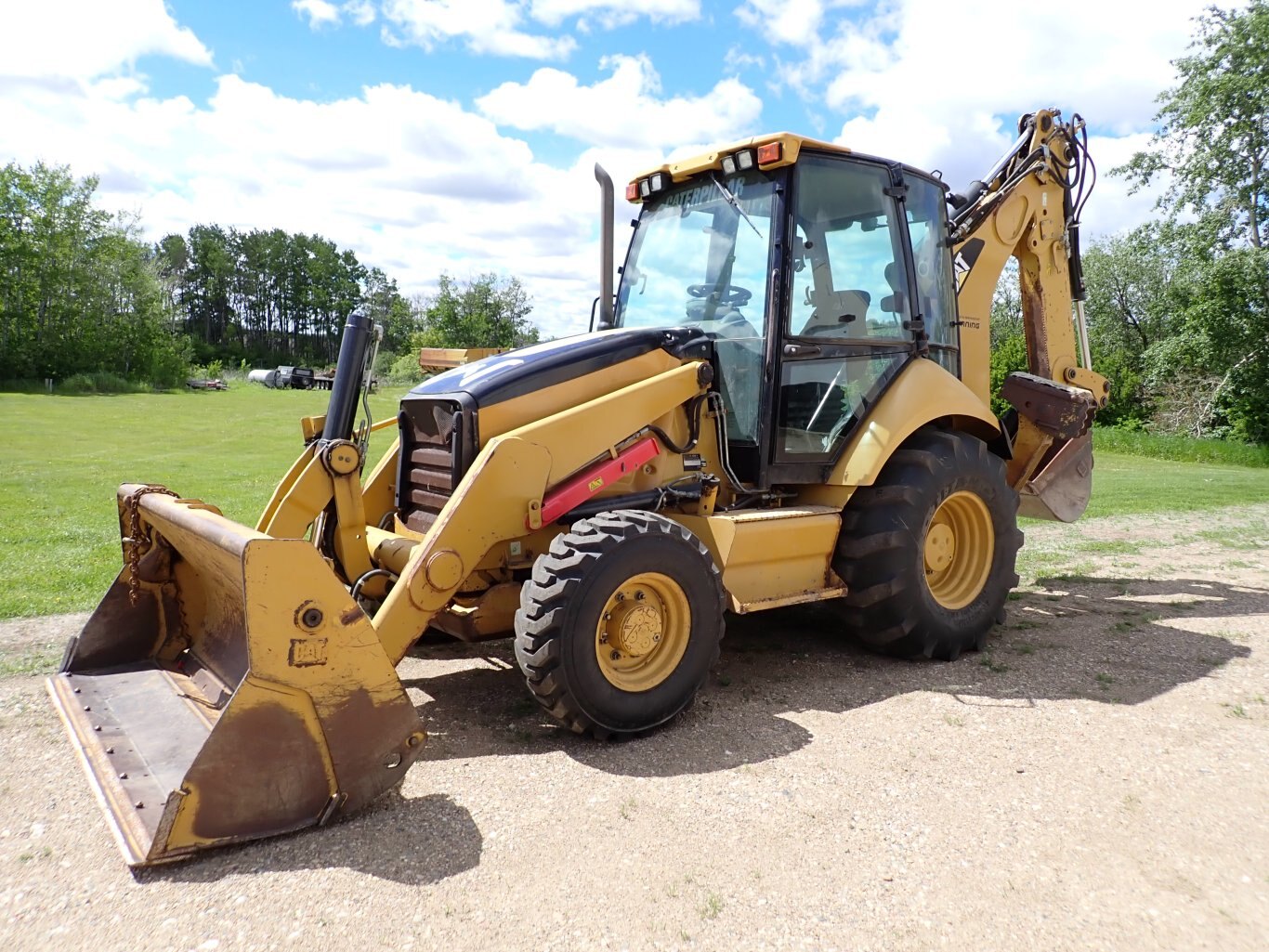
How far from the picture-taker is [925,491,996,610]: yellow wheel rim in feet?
19.5

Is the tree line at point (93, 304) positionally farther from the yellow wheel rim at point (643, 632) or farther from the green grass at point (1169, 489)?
the yellow wheel rim at point (643, 632)

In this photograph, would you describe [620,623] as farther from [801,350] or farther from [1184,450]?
[1184,450]

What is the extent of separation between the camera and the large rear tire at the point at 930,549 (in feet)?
17.7

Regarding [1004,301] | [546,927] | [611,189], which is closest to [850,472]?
[611,189]

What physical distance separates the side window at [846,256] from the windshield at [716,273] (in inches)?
8.7

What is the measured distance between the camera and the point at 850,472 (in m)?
5.45

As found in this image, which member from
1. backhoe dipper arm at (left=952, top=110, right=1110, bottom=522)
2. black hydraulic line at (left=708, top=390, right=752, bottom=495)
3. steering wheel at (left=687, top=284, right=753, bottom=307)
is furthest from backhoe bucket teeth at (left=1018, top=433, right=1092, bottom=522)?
steering wheel at (left=687, top=284, right=753, bottom=307)

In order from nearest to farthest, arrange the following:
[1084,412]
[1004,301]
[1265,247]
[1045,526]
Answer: [1084,412] < [1045,526] < [1265,247] < [1004,301]

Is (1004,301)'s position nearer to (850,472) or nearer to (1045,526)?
(1045,526)

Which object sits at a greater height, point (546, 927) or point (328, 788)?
point (328, 788)

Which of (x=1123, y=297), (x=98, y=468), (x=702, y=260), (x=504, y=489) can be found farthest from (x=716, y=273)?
(x=1123, y=297)

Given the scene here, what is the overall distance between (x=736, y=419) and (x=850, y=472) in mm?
725

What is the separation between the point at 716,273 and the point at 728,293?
7.4 inches

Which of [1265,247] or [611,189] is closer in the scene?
[611,189]
